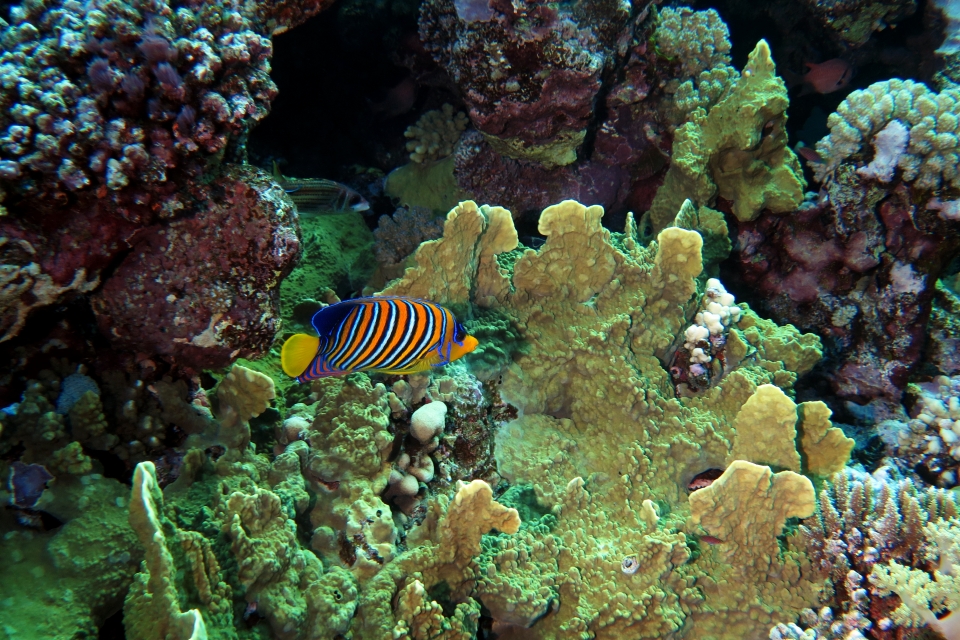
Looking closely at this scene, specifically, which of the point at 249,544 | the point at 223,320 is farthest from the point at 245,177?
the point at 249,544

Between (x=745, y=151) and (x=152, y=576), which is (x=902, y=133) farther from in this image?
(x=152, y=576)

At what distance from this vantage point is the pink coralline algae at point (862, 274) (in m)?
3.89

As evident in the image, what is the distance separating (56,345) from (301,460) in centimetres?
128

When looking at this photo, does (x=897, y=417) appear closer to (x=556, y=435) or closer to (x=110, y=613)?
(x=556, y=435)

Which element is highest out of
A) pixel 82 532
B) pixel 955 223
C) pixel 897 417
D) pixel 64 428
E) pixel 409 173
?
pixel 955 223

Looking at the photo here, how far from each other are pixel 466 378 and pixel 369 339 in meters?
1.19

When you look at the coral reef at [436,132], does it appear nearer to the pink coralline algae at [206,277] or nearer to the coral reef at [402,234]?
the coral reef at [402,234]

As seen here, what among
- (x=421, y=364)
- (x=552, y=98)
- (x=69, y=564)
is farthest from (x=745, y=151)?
(x=69, y=564)

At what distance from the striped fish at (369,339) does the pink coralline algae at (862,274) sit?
148 inches

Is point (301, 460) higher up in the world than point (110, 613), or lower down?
higher up

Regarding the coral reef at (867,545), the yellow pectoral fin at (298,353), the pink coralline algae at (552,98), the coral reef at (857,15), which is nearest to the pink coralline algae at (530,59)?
the pink coralline algae at (552,98)

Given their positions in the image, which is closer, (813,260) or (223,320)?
(223,320)

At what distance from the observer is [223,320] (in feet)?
7.98

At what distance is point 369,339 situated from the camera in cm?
181
